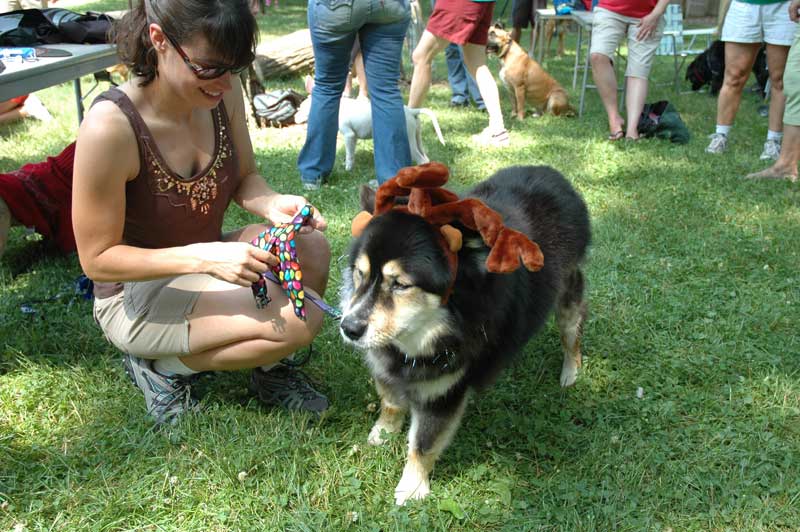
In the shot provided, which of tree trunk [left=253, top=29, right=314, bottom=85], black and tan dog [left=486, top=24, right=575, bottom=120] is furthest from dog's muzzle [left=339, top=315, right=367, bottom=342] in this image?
tree trunk [left=253, top=29, right=314, bottom=85]

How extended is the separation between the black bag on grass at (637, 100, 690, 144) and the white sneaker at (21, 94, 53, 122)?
252 inches

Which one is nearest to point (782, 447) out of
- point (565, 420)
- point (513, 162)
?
point (565, 420)

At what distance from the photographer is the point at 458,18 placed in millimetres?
5598

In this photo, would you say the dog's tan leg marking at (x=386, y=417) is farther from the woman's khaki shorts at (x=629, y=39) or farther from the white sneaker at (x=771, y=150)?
the woman's khaki shorts at (x=629, y=39)

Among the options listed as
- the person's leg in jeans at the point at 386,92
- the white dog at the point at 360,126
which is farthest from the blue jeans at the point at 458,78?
the person's leg in jeans at the point at 386,92

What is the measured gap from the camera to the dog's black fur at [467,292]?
1.94 meters

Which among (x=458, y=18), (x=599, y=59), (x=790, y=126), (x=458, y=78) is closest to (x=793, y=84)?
(x=790, y=126)

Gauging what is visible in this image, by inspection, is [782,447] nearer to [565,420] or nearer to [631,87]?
[565,420]

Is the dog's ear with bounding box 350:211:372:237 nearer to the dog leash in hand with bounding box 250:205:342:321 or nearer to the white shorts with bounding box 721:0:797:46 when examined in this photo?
the dog leash in hand with bounding box 250:205:342:321

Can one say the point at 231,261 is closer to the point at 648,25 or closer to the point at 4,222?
the point at 4,222

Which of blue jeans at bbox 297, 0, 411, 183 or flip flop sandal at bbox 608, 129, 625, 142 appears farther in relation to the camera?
flip flop sandal at bbox 608, 129, 625, 142

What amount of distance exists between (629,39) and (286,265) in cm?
553

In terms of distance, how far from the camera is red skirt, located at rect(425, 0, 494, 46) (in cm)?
559

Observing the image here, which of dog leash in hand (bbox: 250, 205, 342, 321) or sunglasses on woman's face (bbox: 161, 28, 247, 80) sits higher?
sunglasses on woman's face (bbox: 161, 28, 247, 80)
